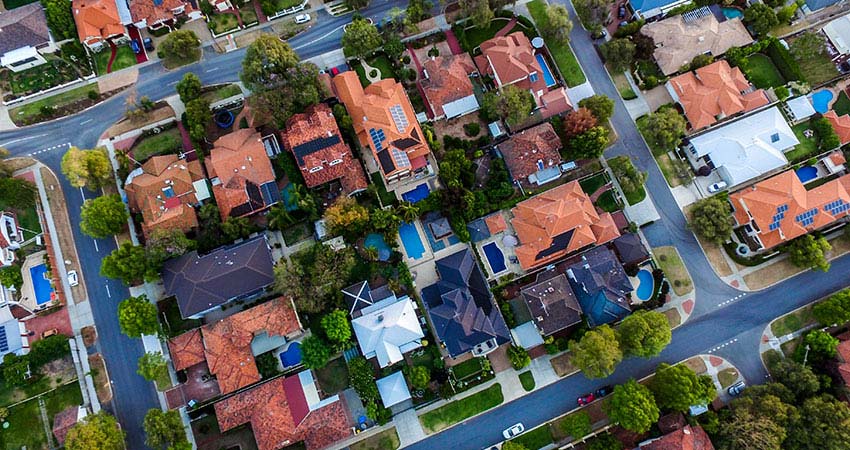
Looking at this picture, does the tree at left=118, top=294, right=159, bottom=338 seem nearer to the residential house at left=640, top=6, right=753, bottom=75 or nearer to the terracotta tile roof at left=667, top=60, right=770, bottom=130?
the terracotta tile roof at left=667, top=60, right=770, bottom=130

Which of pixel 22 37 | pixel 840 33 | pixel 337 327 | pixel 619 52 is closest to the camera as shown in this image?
pixel 337 327

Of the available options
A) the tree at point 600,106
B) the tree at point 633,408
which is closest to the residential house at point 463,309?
the tree at point 633,408

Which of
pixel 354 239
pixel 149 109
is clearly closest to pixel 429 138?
pixel 354 239

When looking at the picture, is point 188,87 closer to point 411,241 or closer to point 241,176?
point 241,176

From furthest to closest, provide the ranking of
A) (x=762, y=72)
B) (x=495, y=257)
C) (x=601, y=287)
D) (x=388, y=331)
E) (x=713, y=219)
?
(x=762, y=72) → (x=495, y=257) → (x=713, y=219) → (x=601, y=287) → (x=388, y=331)

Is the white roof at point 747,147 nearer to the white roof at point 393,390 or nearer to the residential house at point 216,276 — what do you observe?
the white roof at point 393,390

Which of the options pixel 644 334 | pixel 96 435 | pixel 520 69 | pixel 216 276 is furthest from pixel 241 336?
pixel 520 69

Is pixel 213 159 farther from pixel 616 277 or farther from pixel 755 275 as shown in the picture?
pixel 755 275
